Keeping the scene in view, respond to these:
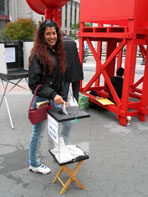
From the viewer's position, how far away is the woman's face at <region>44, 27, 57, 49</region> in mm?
2502

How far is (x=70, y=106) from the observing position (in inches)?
106

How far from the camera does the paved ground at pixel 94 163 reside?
2.75 meters

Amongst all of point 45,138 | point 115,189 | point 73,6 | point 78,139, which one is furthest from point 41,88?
point 73,6

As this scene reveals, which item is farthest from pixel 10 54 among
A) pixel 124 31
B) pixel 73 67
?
pixel 124 31

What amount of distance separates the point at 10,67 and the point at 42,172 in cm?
277

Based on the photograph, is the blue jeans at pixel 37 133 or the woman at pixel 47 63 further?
the blue jeans at pixel 37 133

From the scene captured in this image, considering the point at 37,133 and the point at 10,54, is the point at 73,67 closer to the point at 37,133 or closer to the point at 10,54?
the point at 37,133

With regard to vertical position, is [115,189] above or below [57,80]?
below

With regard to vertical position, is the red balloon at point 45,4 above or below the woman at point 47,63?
above

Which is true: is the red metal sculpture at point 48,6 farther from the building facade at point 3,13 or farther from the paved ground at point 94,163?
the building facade at point 3,13

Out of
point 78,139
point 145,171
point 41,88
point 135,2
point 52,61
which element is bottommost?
point 145,171

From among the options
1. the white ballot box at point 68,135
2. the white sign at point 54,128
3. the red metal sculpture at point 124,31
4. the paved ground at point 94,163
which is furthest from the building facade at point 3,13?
the white sign at point 54,128

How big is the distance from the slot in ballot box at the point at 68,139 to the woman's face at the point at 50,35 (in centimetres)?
76

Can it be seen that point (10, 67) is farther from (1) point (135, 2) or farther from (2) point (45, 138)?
(1) point (135, 2)
